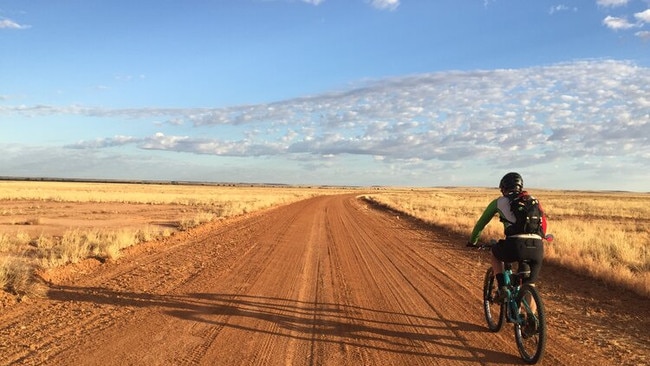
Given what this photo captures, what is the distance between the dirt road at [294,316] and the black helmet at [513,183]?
1890 mm

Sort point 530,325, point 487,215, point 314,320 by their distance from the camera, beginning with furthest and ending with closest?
1. point 314,320
2. point 487,215
3. point 530,325

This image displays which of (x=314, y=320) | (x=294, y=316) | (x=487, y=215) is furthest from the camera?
(x=294, y=316)

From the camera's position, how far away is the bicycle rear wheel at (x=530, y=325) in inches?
191

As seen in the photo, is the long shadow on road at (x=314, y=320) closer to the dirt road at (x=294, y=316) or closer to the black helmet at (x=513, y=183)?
the dirt road at (x=294, y=316)

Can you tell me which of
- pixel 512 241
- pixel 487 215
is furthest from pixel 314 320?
pixel 512 241

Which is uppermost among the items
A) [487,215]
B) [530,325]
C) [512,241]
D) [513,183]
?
[513,183]

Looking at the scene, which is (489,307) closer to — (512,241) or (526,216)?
(512,241)

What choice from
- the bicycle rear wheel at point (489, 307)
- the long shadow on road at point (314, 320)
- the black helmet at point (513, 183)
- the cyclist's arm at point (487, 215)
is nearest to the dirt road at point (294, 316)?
the long shadow on road at point (314, 320)

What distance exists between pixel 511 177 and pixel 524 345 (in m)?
1.94

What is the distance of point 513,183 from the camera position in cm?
546

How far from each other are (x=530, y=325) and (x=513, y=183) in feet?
5.21

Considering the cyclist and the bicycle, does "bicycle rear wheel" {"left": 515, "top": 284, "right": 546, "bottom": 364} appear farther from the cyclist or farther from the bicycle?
the cyclist

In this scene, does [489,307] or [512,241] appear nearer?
[512,241]

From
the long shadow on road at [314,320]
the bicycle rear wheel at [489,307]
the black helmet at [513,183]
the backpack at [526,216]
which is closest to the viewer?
the backpack at [526,216]
